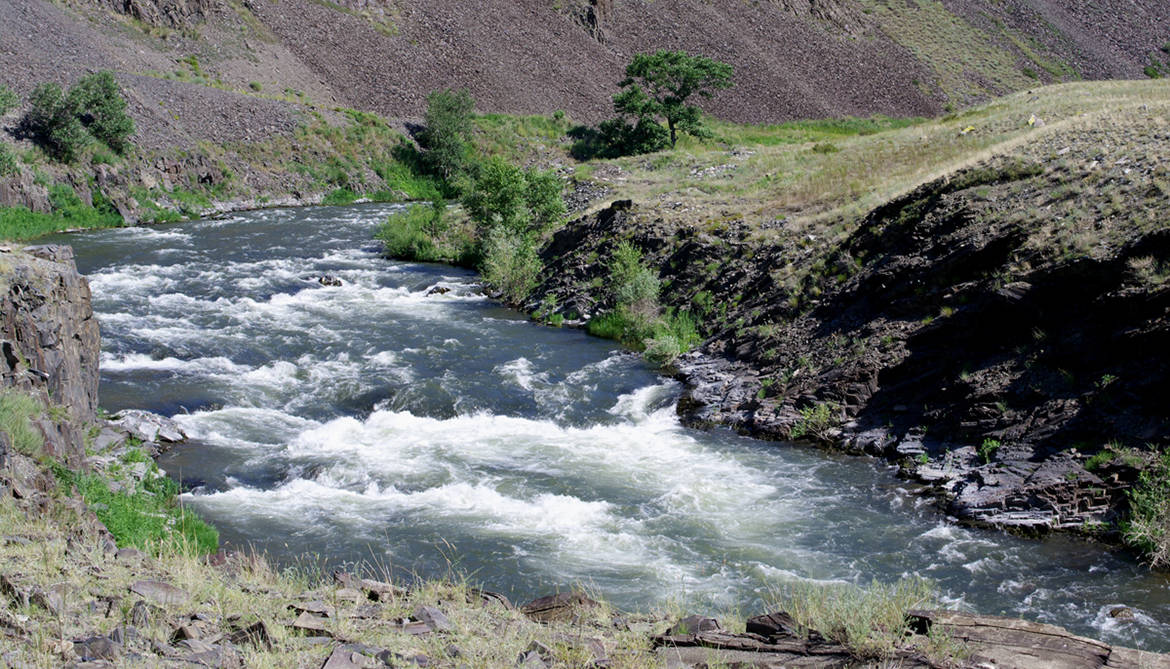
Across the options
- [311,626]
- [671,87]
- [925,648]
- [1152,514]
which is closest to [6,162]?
[311,626]

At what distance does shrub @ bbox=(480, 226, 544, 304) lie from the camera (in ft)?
86.9

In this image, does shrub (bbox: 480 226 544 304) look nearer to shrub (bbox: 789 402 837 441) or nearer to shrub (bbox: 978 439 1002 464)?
shrub (bbox: 789 402 837 441)

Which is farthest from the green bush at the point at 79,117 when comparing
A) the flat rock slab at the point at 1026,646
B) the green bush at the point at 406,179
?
the flat rock slab at the point at 1026,646

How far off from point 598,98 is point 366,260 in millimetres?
46071

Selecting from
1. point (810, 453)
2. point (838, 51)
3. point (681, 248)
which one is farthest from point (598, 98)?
point (810, 453)

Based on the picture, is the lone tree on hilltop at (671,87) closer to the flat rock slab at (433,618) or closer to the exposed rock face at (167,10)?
the exposed rock face at (167,10)

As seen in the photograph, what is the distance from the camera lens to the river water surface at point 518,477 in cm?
1020

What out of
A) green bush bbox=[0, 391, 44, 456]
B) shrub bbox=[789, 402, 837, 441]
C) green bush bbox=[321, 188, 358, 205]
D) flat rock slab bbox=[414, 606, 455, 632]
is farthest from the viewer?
green bush bbox=[321, 188, 358, 205]

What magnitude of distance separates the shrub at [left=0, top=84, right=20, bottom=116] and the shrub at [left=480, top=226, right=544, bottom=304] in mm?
22317

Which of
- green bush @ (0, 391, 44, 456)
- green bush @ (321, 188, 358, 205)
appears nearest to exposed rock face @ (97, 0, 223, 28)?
green bush @ (321, 188, 358, 205)

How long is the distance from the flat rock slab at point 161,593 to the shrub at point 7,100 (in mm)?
36311

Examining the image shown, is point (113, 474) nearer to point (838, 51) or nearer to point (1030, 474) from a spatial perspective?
point (1030, 474)

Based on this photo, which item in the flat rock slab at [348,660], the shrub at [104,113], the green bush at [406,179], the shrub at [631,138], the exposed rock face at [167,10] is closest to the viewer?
the flat rock slab at [348,660]

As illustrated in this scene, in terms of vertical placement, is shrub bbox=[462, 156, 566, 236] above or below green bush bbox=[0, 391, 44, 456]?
above
